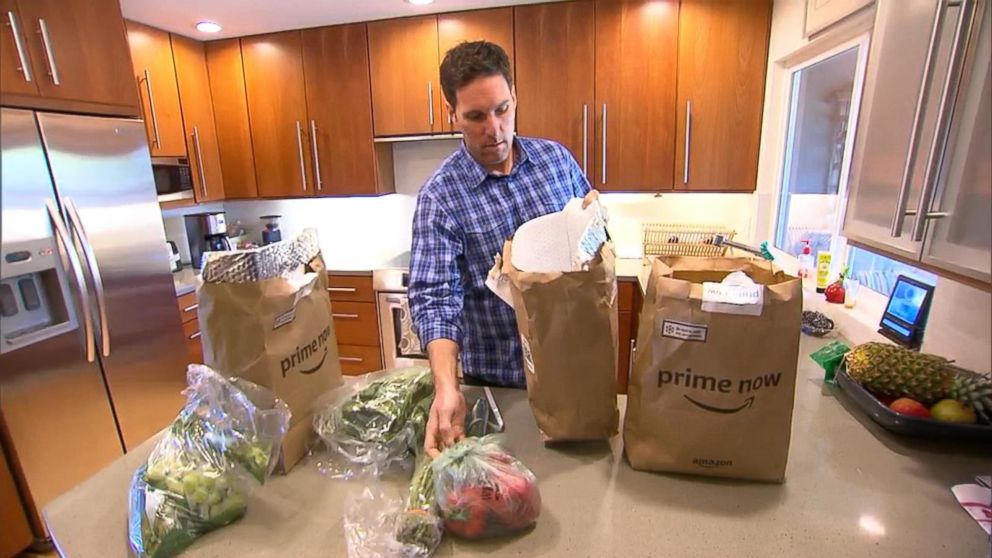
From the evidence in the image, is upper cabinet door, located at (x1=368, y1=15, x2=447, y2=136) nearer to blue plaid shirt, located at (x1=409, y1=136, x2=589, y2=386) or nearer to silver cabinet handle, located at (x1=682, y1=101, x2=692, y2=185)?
silver cabinet handle, located at (x1=682, y1=101, x2=692, y2=185)

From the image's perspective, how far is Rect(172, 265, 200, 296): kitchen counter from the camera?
2.42m

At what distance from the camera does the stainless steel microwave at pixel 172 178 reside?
261 centimetres

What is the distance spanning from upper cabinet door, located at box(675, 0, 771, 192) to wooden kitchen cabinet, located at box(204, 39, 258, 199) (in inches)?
94.8

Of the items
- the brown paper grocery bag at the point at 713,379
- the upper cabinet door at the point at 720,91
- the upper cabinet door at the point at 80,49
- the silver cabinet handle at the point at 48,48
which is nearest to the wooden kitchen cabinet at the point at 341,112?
the upper cabinet door at the point at 80,49

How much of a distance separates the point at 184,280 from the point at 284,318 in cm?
221

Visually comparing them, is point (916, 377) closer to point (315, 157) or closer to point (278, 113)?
point (315, 157)

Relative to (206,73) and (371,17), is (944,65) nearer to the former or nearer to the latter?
(371,17)

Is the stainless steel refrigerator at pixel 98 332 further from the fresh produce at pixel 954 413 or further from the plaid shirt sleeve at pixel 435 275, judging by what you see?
the fresh produce at pixel 954 413

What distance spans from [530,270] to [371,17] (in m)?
2.40

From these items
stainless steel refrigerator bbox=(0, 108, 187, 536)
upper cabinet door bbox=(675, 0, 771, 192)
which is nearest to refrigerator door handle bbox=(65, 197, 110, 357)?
stainless steel refrigerator bbox=(0, 108, 187, 536)

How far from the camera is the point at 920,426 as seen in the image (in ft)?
3.01

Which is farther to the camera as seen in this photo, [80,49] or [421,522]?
[80,49]

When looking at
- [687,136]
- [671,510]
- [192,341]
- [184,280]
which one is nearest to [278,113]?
[184,280]

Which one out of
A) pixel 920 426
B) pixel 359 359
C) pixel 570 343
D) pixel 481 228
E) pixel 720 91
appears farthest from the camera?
pixel 359 359
